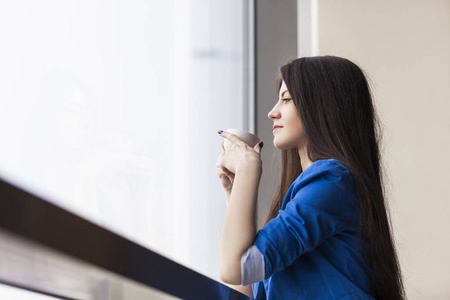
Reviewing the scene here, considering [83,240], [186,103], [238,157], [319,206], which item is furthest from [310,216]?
[186,103]

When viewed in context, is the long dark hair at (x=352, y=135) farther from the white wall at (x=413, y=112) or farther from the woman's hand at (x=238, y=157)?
the white wall at (x=413, y=112)

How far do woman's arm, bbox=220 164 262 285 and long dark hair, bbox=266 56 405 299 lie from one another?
0.16 m

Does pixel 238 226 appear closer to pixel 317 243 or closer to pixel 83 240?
pixel 317 243

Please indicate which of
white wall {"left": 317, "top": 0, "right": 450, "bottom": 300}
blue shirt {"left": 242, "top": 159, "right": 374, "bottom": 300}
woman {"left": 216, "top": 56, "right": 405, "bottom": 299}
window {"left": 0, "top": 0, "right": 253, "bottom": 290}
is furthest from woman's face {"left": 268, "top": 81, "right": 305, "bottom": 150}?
white wall {"left": 317, "top": 0, "right": 450, "bottom": 300}

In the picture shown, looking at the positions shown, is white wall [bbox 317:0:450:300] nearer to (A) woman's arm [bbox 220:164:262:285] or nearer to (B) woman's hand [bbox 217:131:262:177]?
(B) woman's hand [bbox 217:131:262:177]

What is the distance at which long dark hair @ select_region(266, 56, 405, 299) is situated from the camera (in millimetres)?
869

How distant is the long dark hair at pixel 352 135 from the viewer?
869mm

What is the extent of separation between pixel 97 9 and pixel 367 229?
0.65 m

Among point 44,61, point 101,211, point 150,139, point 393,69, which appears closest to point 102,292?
point 44,61

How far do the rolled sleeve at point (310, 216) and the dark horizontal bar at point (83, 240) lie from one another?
28 centimetres

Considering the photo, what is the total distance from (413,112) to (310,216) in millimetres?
1496

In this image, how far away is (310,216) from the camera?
80cm

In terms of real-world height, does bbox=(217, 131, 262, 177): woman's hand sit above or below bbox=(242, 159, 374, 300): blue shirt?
above

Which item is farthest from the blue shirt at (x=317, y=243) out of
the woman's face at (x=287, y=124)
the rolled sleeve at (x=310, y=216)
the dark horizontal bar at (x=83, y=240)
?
the dark horizontal bar at (x=83, y=240)
